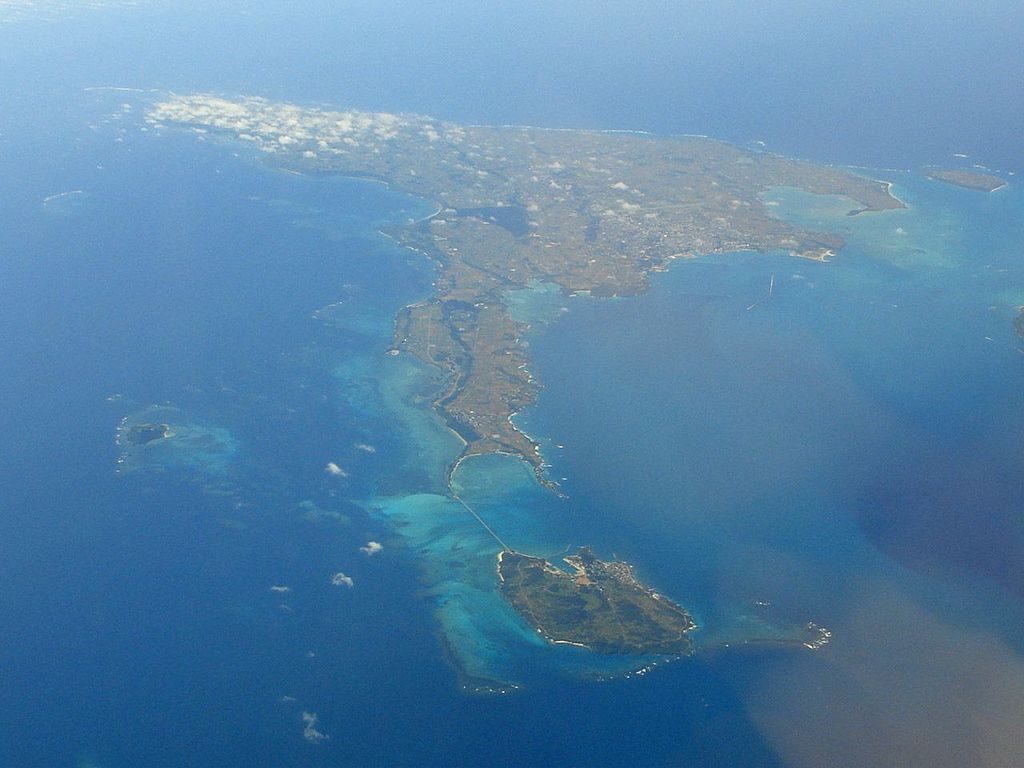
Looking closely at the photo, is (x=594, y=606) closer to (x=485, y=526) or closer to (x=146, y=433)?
(x=485, y=526)

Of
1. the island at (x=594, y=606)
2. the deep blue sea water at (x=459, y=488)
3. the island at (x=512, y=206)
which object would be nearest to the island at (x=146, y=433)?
the deep blue sea water at (x=459, y=488)

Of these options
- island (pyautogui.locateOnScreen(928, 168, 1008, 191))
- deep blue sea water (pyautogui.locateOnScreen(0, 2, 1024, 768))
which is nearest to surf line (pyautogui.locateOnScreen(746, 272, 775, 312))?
deep blue sea water (pyautogui.locateOnScreen(0, 2, 1024, 768))

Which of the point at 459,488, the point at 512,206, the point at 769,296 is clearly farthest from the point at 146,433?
the point at 769,296

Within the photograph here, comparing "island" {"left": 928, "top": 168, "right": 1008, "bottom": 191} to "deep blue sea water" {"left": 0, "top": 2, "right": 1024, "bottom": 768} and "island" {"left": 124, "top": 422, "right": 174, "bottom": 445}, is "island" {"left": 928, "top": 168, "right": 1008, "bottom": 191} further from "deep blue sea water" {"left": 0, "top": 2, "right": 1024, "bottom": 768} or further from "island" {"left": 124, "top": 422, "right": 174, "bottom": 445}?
"island" {"left": 124, "top": 422, "right": 174, "bottom": 445}

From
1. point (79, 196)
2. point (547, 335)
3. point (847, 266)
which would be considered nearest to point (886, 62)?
point (847, 266)

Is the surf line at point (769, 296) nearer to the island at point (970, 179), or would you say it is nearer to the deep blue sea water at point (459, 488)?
the deep blue sea water at point (459, 488)
